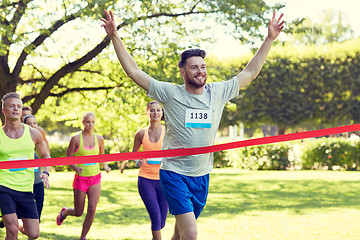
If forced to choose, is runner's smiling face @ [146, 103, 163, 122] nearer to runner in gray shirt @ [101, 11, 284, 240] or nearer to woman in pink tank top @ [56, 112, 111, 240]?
woman in pink tank top @ [56, 112, 111, 240]

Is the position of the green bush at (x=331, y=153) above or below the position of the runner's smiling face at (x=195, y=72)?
below

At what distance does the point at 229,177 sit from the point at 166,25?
693cm

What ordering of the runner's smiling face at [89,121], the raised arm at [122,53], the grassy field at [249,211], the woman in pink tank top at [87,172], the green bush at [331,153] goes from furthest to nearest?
1. the green bush at [331,153]
2. the grassy field at [249,211]
3. the runner's smiling face at [89,121]
4. the woman in pink tank top at [87,172]
5. the raised arm at [122,53]

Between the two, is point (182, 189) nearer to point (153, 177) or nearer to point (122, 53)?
point (122, 53)

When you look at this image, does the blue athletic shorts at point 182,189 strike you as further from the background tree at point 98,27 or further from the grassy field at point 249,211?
the background tree at point 98,27

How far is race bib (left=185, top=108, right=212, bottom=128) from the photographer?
450 cm

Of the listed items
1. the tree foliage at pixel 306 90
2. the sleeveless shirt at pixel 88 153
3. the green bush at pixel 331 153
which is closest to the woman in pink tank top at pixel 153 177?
the sleeveless shirt at pixel 88 153

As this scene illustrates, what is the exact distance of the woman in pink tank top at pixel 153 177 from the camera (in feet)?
21.8

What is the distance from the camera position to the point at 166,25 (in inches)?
624

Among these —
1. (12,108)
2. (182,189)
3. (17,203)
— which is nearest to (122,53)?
(182,189)

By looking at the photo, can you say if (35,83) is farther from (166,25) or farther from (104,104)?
(166,25)

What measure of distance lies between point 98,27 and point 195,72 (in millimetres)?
11808

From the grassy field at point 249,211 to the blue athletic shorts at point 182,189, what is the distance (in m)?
3.59

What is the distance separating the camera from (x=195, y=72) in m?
4.55
